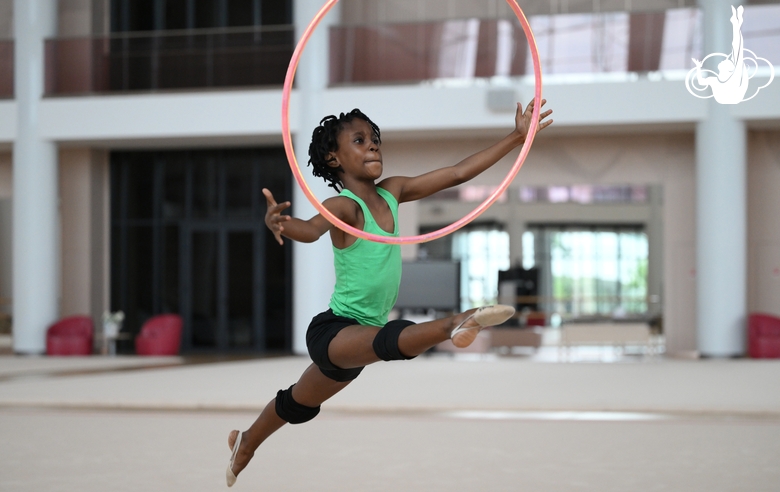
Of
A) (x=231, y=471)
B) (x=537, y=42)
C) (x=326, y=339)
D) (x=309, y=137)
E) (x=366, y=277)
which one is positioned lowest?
(x=231, y=471)

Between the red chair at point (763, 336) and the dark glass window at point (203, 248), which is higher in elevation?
the dark glass window at point (203, 248)

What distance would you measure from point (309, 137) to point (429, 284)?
3.17m

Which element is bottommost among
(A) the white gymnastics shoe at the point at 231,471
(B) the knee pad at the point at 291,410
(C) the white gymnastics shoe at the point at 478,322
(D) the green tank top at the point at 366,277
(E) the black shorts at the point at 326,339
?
(A) the white gymnastics shoe at the point at 231,471

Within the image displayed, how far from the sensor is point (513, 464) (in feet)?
16.3

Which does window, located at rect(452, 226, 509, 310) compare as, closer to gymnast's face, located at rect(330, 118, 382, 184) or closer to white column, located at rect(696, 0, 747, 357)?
white column, located at rect(696, 0, 747, 357)

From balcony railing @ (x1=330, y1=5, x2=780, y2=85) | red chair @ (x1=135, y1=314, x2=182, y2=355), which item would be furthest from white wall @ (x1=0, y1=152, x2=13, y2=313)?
balcony railing @ (x1=330, y1=5, x2=780, y2=85)

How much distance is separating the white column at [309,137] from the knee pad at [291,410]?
33.3 feet

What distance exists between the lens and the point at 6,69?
50.4ft

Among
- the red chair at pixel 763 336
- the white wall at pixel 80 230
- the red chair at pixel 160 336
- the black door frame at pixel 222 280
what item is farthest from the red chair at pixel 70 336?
the red chair at pixel 763 336

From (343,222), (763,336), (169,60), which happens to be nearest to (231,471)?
(343,222)

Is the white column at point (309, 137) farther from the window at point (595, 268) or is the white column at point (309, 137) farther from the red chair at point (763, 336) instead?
the window at point (595, 268)

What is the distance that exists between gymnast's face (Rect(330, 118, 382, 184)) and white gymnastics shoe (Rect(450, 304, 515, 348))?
81 centimetres

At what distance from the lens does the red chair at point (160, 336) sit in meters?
15.3

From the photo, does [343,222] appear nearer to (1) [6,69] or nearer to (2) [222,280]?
(2) [222,280]
